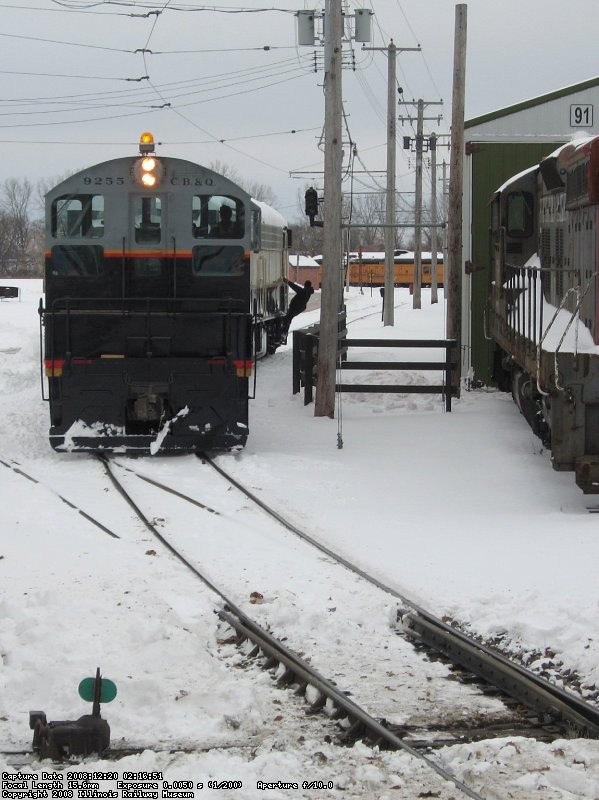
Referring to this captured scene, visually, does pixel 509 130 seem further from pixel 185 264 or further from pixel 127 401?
pixel 127 401

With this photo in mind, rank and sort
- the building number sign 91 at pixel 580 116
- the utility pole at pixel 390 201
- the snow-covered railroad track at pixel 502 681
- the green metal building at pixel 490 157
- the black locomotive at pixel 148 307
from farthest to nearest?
the utility pole at pixel 390 201
the building number sign 91 at pixel 580 116
the green metal building at pixel 490 157
the black locomotive at pixel 148 307
the snow-covered railroad track at pixel 502 681

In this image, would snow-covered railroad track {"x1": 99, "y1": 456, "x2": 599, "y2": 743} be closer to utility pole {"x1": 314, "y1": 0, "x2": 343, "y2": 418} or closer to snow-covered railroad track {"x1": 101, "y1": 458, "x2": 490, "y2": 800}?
snow-covered railroad track {"x1": 101, "y1": 458, "x2": 490, "y2": 800}

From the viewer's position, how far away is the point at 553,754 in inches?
206

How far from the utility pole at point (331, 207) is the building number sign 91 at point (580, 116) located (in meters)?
6.58

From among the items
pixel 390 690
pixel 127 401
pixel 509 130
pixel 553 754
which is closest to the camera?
pixel 553 754

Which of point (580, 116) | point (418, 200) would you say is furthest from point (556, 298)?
point (418, 200)

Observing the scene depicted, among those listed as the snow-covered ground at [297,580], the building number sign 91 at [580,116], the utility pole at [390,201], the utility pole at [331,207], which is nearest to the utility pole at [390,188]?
the utility pole at [390,201]

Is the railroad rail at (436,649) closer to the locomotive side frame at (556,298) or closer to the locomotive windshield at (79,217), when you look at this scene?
the locomotive side frame at (556,298)

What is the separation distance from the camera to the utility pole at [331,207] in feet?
53.9

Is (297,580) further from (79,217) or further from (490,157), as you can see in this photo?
(490,157)

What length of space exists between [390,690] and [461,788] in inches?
55.0

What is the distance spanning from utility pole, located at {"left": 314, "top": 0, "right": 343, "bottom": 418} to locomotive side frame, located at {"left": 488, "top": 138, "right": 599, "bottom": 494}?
2.46 m

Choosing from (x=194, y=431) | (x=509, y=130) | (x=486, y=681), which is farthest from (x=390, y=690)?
(x=509, y=130)

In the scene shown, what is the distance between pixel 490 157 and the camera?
68.9 feet
